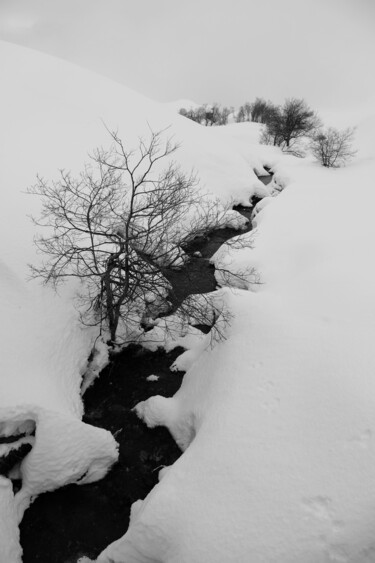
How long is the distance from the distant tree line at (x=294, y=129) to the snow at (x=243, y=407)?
48.6 ft

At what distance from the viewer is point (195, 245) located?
63.3 feet

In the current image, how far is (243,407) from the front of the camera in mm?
7824

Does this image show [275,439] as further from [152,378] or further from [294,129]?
[294,129]

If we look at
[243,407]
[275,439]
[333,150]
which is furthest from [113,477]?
[333,150]

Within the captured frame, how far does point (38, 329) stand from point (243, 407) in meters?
6.64

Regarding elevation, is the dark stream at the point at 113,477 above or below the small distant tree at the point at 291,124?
below

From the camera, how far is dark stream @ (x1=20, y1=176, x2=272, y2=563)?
7.33m

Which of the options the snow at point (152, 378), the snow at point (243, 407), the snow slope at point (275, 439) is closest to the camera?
the snow slope at point (275, 439)

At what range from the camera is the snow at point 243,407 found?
238 inches

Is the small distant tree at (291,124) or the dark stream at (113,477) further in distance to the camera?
the small distant tree at (291,124)

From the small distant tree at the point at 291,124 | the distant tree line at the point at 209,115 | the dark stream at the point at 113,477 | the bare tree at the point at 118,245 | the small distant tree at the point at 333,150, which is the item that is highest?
the distant tree line at the point at 209,115

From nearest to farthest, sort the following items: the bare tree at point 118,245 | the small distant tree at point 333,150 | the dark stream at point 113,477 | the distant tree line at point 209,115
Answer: the dark stream at point 113,477, the bare tree at point 118,245, the small distant tree at point 333,150, the distant tree line at point 209,115

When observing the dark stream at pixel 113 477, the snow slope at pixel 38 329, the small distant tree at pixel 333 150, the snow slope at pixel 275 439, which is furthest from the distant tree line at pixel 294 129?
the dark stream at pixel 113 477

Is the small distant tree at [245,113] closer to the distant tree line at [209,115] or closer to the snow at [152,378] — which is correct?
the distant tree line at [209,115]
